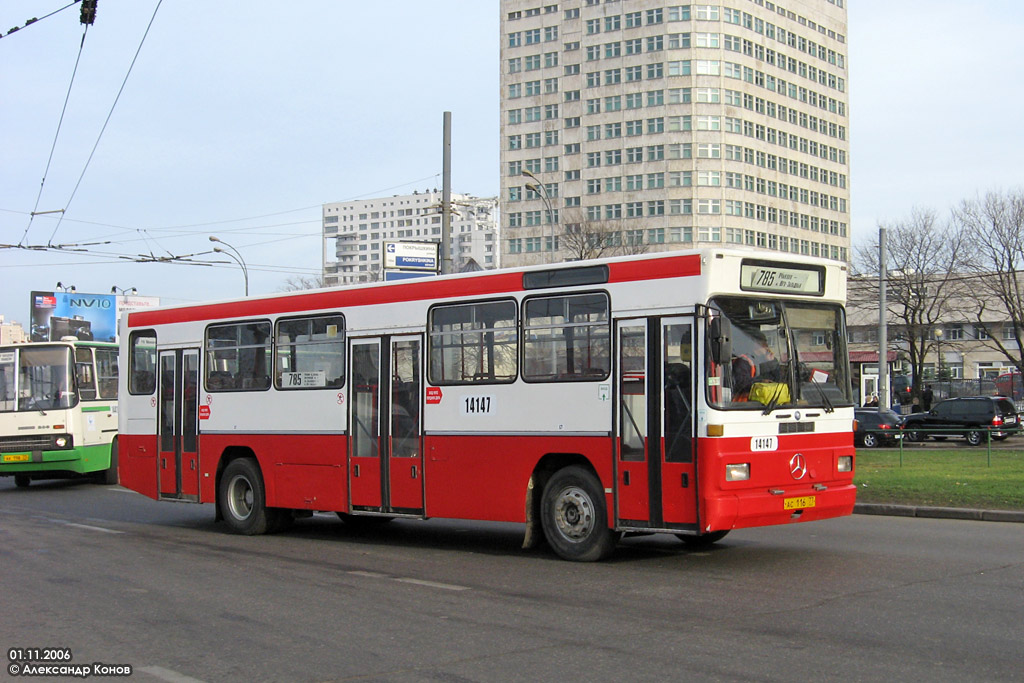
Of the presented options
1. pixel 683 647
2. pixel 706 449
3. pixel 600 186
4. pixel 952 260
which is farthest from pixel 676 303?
pixel 600 186

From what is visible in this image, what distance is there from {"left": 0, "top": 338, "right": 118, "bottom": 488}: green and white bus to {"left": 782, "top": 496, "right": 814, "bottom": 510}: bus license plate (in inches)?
690

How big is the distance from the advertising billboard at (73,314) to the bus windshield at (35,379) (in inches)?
2297

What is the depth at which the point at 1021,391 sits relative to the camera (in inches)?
2234

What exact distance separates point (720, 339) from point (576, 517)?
2514 millimetres

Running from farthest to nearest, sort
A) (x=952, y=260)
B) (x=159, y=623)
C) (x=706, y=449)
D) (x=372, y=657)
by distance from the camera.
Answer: (x=952, y=260) → (x=706, y=449) → (x=159, y=623) → (x=372, y=657)

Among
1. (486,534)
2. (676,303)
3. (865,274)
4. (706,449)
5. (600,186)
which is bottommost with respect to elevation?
(486,534)

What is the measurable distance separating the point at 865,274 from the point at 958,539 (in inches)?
2050

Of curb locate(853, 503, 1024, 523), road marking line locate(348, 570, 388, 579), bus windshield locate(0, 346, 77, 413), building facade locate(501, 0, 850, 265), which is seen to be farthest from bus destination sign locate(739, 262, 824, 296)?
building facade locate(501, 0, 850, 265)

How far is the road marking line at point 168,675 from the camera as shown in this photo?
668 centimetres

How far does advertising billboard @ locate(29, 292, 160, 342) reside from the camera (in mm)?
79938

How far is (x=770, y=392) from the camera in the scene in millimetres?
10539

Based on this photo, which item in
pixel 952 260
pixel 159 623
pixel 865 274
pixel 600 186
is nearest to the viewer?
pixel 159 623

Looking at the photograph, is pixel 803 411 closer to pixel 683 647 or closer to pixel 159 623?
pixel 683 647

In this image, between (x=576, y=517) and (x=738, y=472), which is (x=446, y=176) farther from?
(x=738, y=472)
